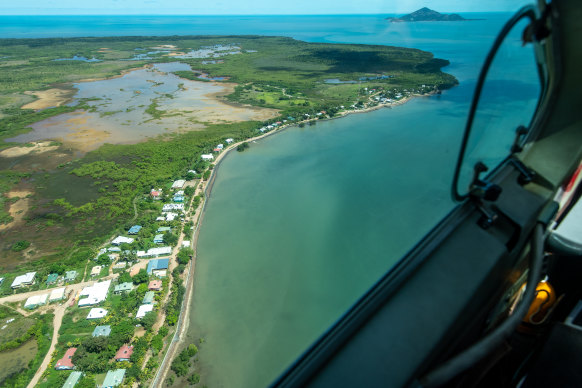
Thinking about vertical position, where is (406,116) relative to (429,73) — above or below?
below

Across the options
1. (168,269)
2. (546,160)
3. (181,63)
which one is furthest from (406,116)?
(181,63)

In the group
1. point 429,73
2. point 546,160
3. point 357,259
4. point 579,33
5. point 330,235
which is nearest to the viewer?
point 579,33

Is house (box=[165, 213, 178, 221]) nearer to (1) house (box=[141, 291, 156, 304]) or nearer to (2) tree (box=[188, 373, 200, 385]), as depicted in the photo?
(1) house (box=[141, 291, 156, 304])

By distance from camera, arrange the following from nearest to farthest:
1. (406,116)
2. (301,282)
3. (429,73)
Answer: (301,282)
(406,116)
(429,73)

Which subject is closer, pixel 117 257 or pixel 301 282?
pixel 301 282

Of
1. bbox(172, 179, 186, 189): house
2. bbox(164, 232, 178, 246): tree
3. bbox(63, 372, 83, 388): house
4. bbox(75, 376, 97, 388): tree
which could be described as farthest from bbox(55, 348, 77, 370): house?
bbox(172, 179, 186, 189): house

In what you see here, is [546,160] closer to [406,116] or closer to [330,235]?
[330,235]

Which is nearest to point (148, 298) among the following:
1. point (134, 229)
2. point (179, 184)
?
point (134, 229)

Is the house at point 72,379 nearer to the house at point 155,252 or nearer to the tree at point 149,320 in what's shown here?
the tree at point 149,320
